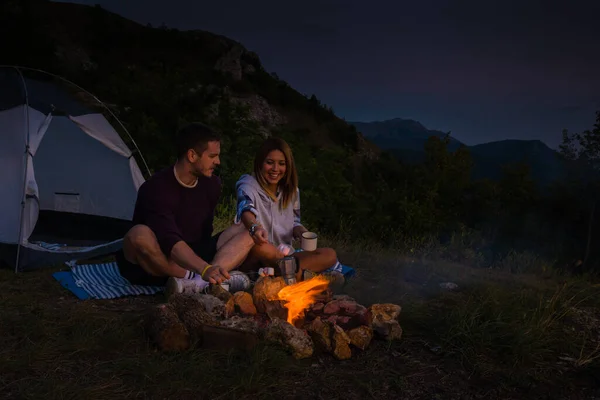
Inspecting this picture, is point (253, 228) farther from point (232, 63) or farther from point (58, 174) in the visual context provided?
point (232, 63)

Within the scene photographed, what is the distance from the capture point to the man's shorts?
4141mm

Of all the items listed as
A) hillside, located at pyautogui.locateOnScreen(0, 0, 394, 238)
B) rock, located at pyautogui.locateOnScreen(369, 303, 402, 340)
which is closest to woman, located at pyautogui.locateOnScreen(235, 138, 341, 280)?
rock, located at pyautogui.locateOnScreen(369, 303, 402, 340)

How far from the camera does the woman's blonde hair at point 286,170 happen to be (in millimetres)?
4012

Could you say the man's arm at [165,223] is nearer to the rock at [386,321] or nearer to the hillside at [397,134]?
the rock at [386,321]

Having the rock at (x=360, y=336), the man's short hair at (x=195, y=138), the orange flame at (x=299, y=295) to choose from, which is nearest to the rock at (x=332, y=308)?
the orange flame at (x=299, y=295)

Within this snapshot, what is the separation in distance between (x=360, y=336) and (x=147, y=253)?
1.67 metres

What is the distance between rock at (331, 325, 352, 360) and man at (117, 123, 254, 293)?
105 cm

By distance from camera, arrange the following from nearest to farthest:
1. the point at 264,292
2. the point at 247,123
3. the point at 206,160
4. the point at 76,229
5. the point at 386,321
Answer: the point at 386,321 → the point at 264,292 → the point at 206,160 → the point at 76,229 → the point at 247,123

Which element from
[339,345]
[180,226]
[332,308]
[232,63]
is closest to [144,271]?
[180,226]

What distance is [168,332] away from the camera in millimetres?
2988

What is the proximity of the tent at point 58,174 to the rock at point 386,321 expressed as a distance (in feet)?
9.87

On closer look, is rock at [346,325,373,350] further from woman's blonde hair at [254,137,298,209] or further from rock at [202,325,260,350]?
woman's blonde hair at [254,137,298,209]

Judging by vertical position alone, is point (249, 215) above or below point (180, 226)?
above

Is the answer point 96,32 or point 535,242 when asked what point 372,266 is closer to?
point 535,242
